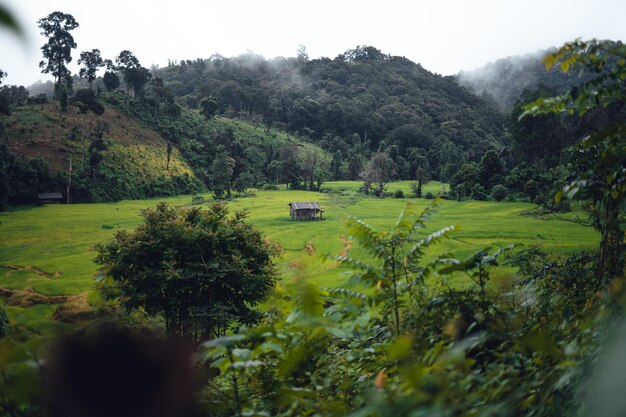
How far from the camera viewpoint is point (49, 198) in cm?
5319

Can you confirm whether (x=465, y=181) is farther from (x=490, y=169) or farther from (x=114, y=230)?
(x=114, y=230)

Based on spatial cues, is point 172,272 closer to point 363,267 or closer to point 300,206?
point 363,267

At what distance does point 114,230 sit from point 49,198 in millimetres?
20968

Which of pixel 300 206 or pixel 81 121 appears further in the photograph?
pixel 81 121

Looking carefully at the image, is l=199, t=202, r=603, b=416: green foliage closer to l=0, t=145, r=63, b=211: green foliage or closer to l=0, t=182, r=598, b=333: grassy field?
l=0, t=182, r=598, b=333: grassy field

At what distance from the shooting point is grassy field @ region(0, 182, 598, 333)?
79.4 feet

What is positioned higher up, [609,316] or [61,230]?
[609,316]

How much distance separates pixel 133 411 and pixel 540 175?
68113 mm

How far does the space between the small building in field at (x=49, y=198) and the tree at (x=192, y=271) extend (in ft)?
141

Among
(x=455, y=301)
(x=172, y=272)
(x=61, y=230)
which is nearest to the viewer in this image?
(x=455, y=301)

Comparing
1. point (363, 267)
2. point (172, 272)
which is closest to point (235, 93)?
point (172, 272)

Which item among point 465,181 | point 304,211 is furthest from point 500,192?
point 304,211

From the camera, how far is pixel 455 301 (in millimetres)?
3010

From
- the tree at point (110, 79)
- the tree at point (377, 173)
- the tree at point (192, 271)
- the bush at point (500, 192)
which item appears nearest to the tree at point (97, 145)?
the tree at point (110, 79)
